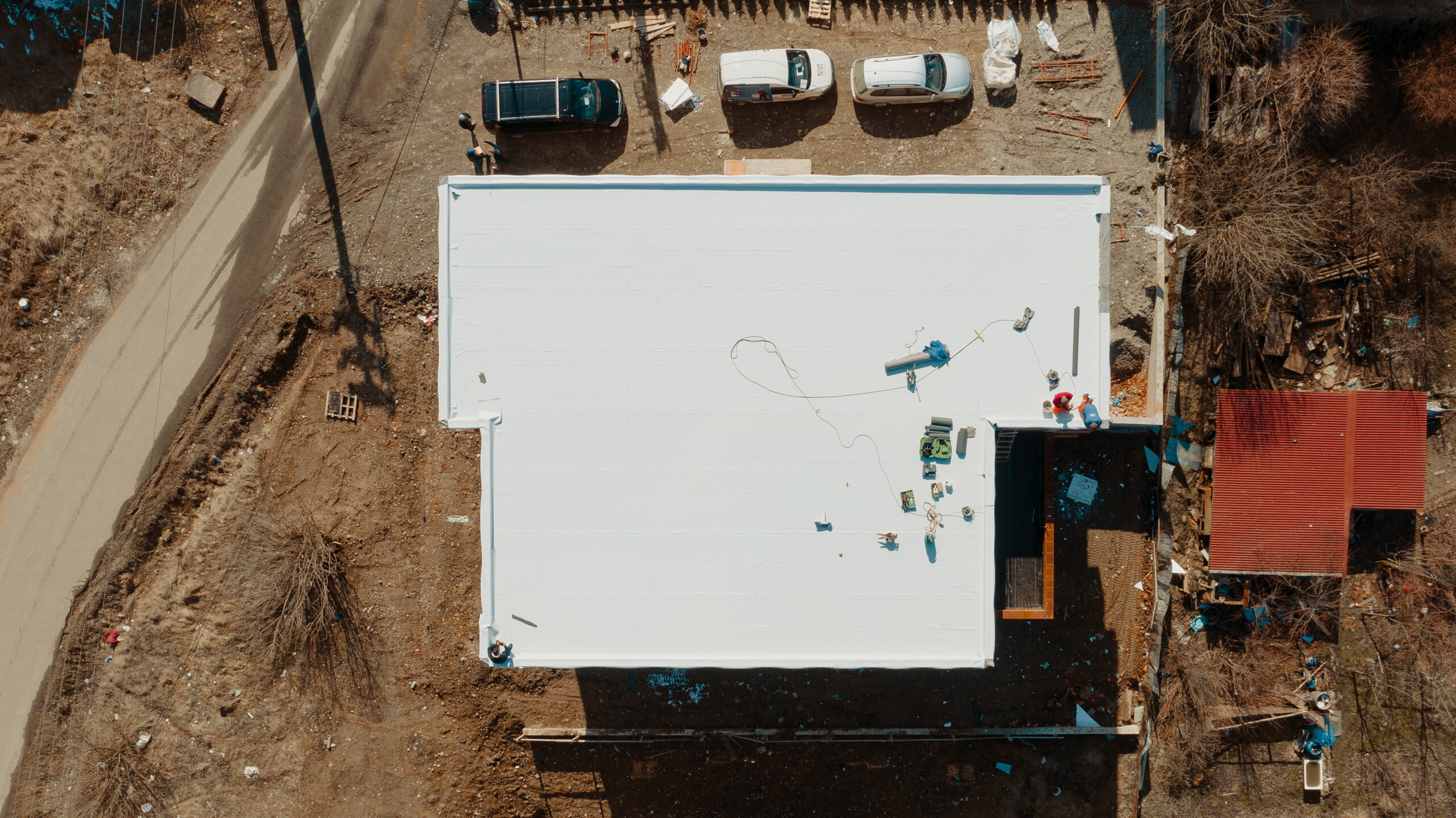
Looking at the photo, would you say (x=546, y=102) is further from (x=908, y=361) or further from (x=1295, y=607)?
(x=1295, y=607)

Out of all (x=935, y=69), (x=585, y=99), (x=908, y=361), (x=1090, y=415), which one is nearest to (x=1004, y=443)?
(x=1090, y=415)

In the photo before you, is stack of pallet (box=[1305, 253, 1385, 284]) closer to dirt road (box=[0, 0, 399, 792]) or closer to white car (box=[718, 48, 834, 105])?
white car (box=[718, 48, 834, 105])

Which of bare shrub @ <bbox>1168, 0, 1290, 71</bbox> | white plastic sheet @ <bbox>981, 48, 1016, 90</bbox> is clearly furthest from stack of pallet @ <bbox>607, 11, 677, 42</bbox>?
bare shrub @ <bbox>1168, 0, 1290, 71</bbox>

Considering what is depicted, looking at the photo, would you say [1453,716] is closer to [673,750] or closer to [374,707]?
[673,750]

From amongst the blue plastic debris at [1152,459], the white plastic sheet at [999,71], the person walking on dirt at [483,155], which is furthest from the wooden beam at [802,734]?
the white plastic sheet at [999,71]

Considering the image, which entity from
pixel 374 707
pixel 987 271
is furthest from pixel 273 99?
pixel 987 271

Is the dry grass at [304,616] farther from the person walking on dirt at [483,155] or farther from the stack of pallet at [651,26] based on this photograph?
the stack of pallet at [651,26]
